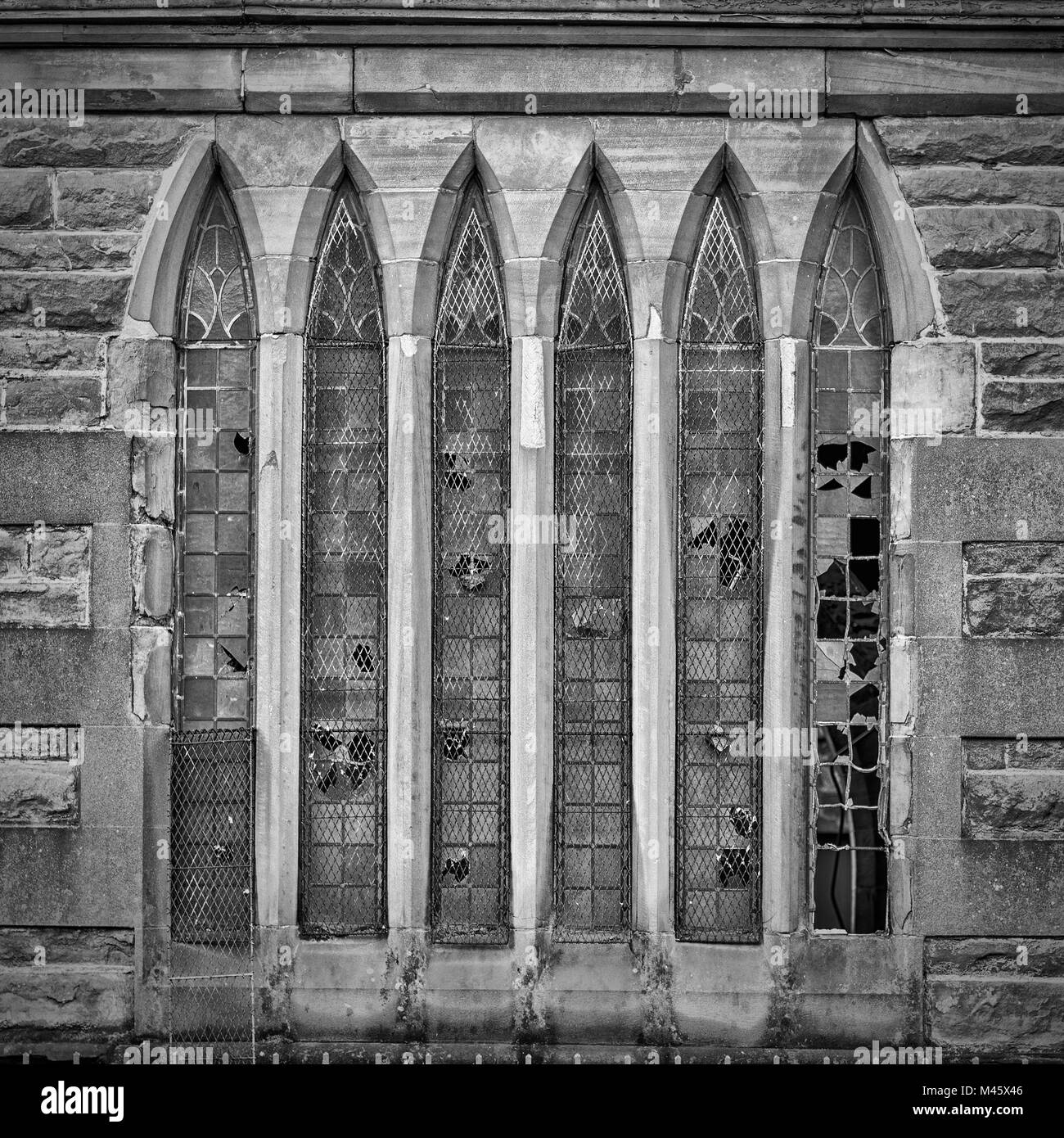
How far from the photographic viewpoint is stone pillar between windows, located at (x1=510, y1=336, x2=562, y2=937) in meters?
5.62

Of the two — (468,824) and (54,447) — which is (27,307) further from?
(468,824)

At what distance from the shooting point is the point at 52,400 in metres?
5.60

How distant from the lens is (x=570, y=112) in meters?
5.60

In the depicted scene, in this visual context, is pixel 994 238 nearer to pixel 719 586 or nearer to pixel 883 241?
pixel 883 241

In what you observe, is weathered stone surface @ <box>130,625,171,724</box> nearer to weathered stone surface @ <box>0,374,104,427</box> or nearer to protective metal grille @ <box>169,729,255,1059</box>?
protective metal grille @ <box>169,729,255,1059</box>

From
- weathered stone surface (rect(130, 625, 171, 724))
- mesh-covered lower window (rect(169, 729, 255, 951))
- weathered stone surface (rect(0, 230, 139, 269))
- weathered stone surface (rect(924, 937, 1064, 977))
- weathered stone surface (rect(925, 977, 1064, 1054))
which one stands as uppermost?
weathered stone surface (rect(0, 230, 139, 269))

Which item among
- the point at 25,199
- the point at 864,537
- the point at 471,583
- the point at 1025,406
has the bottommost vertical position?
the point at 471,583

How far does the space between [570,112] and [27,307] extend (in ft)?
8.76

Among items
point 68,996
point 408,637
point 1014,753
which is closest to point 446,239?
point 408,637

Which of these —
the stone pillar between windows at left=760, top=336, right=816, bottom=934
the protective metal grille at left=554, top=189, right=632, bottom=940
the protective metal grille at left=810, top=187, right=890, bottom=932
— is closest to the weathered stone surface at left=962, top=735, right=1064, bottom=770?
the protective metal grille at left=810, top=187, right=890, bottom=932

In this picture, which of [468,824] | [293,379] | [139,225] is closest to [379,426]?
[293,379]

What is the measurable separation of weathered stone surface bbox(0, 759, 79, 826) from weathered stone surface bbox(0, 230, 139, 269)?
2306 millimetres

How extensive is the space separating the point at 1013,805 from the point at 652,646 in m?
1.79

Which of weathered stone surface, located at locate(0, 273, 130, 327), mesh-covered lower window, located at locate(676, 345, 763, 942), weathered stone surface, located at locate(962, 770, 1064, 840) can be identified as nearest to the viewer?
weathered stone surface, located at locate(962, 770, 1064, 840)
